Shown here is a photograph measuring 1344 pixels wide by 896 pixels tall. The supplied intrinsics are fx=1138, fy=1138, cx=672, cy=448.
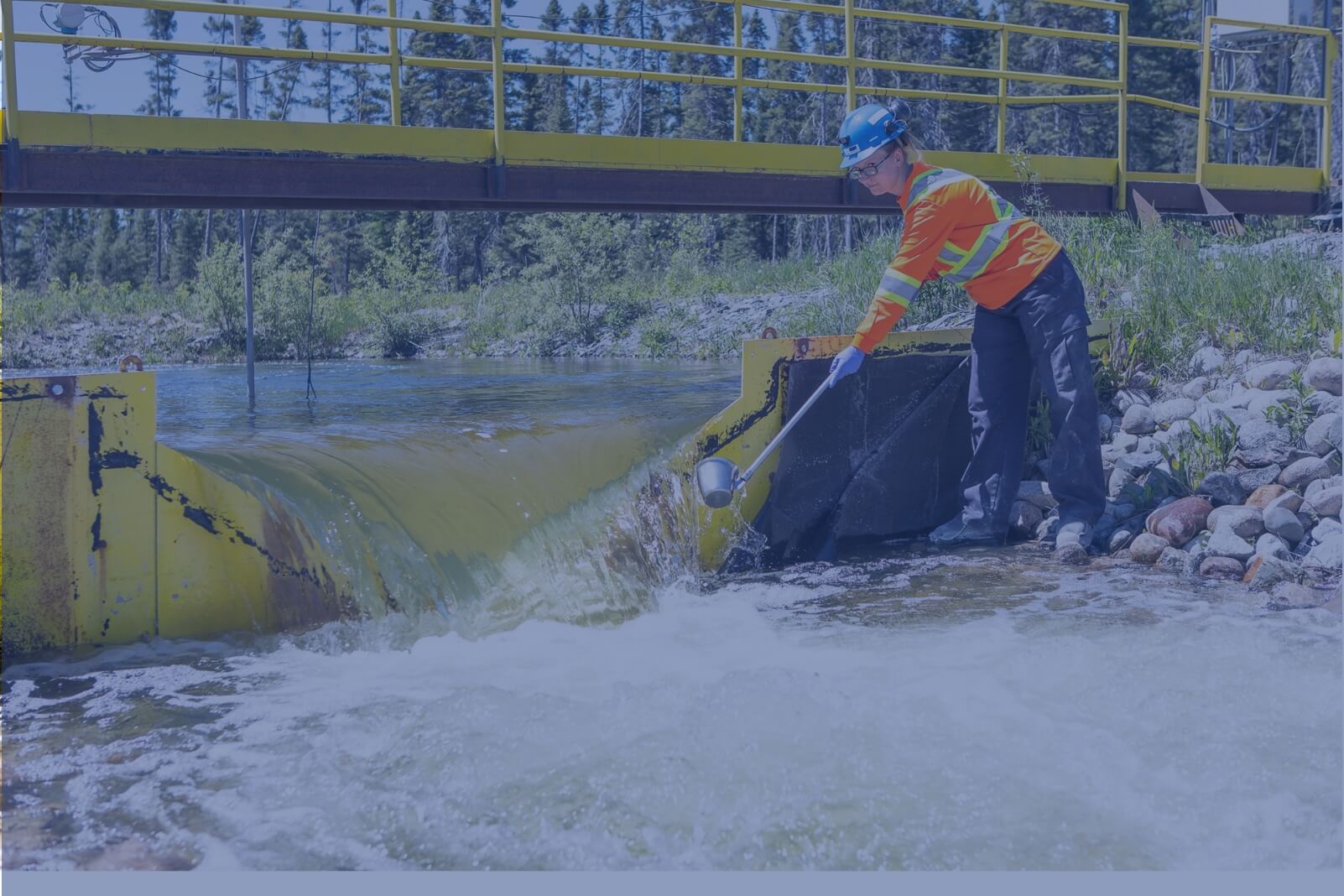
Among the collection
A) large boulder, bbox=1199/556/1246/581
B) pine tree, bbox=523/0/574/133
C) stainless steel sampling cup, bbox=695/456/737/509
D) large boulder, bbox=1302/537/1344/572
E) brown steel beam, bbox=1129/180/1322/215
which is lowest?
large boulder, bbox=1199/556/1246/581

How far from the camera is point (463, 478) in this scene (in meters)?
5.34

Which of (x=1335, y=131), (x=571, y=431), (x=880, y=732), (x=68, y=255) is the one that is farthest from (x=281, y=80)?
(x=880, y=732)

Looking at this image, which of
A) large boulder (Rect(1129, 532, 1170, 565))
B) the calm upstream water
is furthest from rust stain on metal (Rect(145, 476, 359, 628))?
large boulder (Rect(1129, 532, 1170, 565))

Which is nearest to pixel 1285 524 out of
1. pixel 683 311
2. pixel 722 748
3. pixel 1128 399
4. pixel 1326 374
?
pixel 1326 374

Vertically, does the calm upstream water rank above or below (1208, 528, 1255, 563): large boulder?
below

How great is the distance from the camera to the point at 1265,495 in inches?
217

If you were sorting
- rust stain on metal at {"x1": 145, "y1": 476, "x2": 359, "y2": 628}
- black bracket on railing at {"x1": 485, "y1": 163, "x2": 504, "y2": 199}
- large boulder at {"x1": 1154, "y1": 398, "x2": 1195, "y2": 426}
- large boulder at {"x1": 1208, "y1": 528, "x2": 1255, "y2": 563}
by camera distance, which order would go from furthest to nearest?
1. black bracket on railing at {"x1": 485, "y1": 163, "x2": 504, "y2": 199}
2. large boulder at {"x1": 1154, "y1": 398, "x2": 1195, "y2": 426}
3. large boulder at {"x1": 1208, "y1": 528, "x2": 1255, "y2": 563}
4. rust stain on metal at {"x1": 145, "y1": 476, "x2": 359, "y2": 628}

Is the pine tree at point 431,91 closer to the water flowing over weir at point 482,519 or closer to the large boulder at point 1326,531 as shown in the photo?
the water flowing over weir at point 482,519

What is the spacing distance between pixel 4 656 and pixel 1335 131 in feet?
47.8

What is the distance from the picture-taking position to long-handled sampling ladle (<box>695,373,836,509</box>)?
16.8 ft

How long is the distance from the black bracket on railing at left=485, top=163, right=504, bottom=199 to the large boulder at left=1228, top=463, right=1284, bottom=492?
14.5 ft

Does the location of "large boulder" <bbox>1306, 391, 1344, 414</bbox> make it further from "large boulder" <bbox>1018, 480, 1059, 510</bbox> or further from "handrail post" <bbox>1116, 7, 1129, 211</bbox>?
"handrail post" <bbox>1116, 7, 1129, 211</bbox>

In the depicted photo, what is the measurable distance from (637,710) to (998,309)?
121 inches

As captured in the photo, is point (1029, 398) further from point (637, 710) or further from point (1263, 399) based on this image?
point (637, 710)
